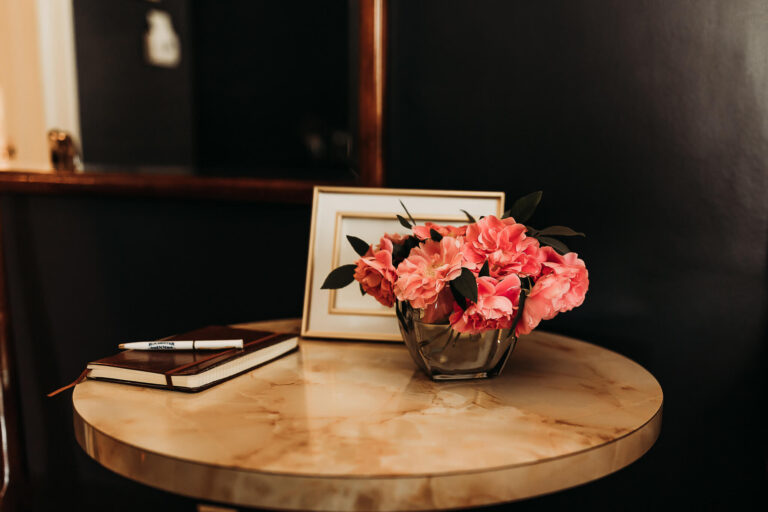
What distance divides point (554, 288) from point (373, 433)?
0.29m

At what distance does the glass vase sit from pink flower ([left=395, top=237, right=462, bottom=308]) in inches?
1.9

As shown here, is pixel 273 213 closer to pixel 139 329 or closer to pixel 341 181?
pixel 341 181

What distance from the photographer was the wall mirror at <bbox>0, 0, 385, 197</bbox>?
2.77 meters

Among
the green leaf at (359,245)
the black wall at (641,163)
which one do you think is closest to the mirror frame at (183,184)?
the black wall at (641,163)

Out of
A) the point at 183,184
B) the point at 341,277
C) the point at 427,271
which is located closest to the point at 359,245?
the point at 341,277

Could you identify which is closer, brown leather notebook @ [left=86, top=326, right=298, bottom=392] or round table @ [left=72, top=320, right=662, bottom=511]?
round table @ [left=72, top=320, right=662, bottom=511]

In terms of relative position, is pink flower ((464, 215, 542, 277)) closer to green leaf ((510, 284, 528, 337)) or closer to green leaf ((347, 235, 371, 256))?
green leaf ((510, 284, 528, 337))

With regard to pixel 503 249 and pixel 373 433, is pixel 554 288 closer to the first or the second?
pixel 503 249

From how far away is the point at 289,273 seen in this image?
4.96 feet

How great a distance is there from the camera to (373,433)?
0.77 meters

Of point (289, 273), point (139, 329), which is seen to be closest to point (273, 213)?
point (289, 273)

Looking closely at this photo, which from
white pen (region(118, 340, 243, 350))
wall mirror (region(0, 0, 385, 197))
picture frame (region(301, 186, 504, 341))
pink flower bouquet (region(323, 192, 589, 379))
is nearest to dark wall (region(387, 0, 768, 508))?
picture frame (region(301, 186, 504, 341))

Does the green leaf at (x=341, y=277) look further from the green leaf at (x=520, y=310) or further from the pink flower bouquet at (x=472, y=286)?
the green leaf at (x=520, y=310)

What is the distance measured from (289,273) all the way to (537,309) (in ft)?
2.49
